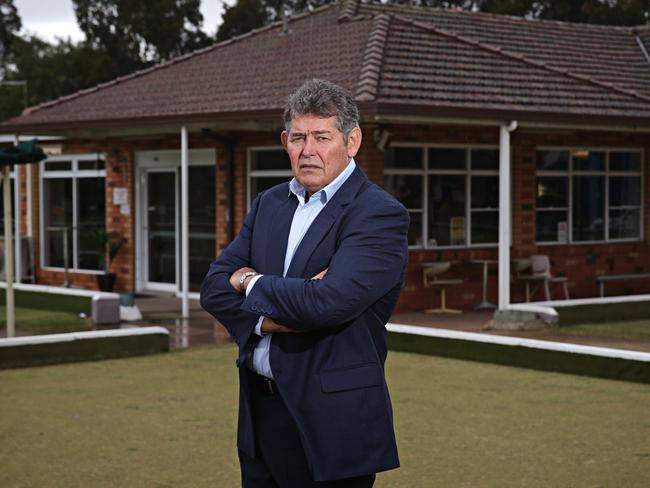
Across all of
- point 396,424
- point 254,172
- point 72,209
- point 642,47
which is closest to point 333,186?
point 396,424

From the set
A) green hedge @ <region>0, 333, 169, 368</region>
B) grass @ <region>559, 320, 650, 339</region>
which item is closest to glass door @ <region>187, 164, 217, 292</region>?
green hedge @ <region>0, 333, 169, 368</region>

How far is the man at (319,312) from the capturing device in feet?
11.6

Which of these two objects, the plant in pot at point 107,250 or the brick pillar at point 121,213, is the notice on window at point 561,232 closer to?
the brick pillar at point 121,213

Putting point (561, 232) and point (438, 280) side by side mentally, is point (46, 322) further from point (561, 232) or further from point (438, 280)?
point (561, 232)

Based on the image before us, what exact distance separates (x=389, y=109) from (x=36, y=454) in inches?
272

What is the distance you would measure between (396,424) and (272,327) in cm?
468

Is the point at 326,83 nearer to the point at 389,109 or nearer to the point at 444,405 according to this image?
the point at 444,405

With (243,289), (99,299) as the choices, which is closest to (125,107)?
(99,299)

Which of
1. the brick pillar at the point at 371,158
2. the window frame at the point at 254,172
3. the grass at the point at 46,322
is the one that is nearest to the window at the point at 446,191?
the brick pillar at the point at 371,158

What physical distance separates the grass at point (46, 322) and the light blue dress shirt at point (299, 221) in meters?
9.95

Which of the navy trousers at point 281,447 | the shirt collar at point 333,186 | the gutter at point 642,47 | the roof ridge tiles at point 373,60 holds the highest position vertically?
the gutter at point 642,47

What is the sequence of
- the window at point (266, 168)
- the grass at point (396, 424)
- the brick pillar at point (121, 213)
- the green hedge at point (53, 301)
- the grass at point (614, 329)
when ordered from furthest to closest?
the brick pillar at point (121, 213) → the window at point (266, 168) → the green hedge at point (53, 301) → the grass at point (614, 329) → the grass at point (396, 424)

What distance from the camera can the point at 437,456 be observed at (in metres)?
7.21

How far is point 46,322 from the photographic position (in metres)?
14.1
